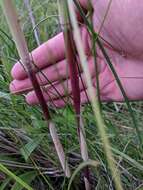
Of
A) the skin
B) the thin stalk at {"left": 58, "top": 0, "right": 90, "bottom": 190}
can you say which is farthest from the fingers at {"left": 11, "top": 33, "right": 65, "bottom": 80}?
the thin stalk at {"left": 58, "top": 0, "right": 90, "bottom": 190}

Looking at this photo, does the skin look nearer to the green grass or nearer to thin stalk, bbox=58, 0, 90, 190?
the green grass

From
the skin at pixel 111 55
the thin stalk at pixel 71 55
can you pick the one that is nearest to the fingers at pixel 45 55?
the skin at pixel 111 55

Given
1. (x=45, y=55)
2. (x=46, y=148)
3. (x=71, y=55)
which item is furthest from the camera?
(x=45, y=55)

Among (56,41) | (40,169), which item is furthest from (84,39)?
(40,169)

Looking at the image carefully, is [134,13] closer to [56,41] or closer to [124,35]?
[124,35]

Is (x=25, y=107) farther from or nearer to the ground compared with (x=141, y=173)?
farther from the ground

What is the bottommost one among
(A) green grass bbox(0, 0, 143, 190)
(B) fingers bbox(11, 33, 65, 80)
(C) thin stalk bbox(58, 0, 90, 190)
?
(A) green grass bbox(0, 0, 143, 190)

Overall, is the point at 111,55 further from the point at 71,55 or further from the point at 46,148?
the point at 71,55

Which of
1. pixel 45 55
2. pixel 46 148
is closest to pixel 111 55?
pixel 45 55
